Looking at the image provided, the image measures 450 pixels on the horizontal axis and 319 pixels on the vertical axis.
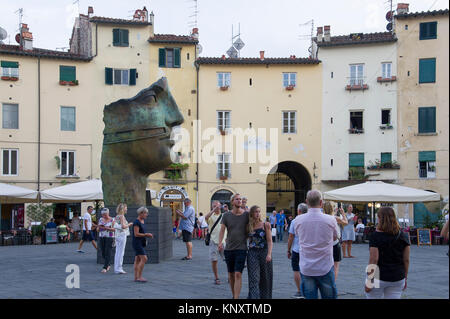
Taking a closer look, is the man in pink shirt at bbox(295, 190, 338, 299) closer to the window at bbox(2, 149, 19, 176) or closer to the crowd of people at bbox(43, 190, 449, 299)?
the crowd of people at bbox(43, 190, 449, 299)

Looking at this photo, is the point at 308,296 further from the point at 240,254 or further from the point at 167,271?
the point at 167,271

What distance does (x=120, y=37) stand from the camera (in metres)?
→ 37.4

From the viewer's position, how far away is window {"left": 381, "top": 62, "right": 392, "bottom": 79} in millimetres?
36625

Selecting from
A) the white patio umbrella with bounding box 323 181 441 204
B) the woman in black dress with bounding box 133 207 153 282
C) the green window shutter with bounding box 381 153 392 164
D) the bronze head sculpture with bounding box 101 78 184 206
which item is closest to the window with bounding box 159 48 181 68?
the green window shutter with bounding box 381 153 392 164

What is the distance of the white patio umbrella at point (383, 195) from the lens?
2067 cm

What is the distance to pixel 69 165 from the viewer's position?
35781mm

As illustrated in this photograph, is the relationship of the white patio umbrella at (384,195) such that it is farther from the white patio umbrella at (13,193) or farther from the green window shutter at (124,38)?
the green window shutter at (124,38)

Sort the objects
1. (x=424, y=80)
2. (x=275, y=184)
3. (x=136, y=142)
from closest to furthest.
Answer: (x=136, y=142)
(x=424, y=80)
(x=275, y=184)

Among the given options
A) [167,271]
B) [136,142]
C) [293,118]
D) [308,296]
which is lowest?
[167,271]

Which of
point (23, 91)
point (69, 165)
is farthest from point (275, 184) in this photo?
point (23, 91)

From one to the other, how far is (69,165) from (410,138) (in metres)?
20.6

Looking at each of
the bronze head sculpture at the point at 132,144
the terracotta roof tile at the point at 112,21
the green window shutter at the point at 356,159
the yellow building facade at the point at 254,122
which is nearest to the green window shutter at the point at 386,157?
the green window shutter at the point at 356,159

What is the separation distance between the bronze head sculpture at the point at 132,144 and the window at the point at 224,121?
22942mm

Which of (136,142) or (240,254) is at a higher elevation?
(136,142)
